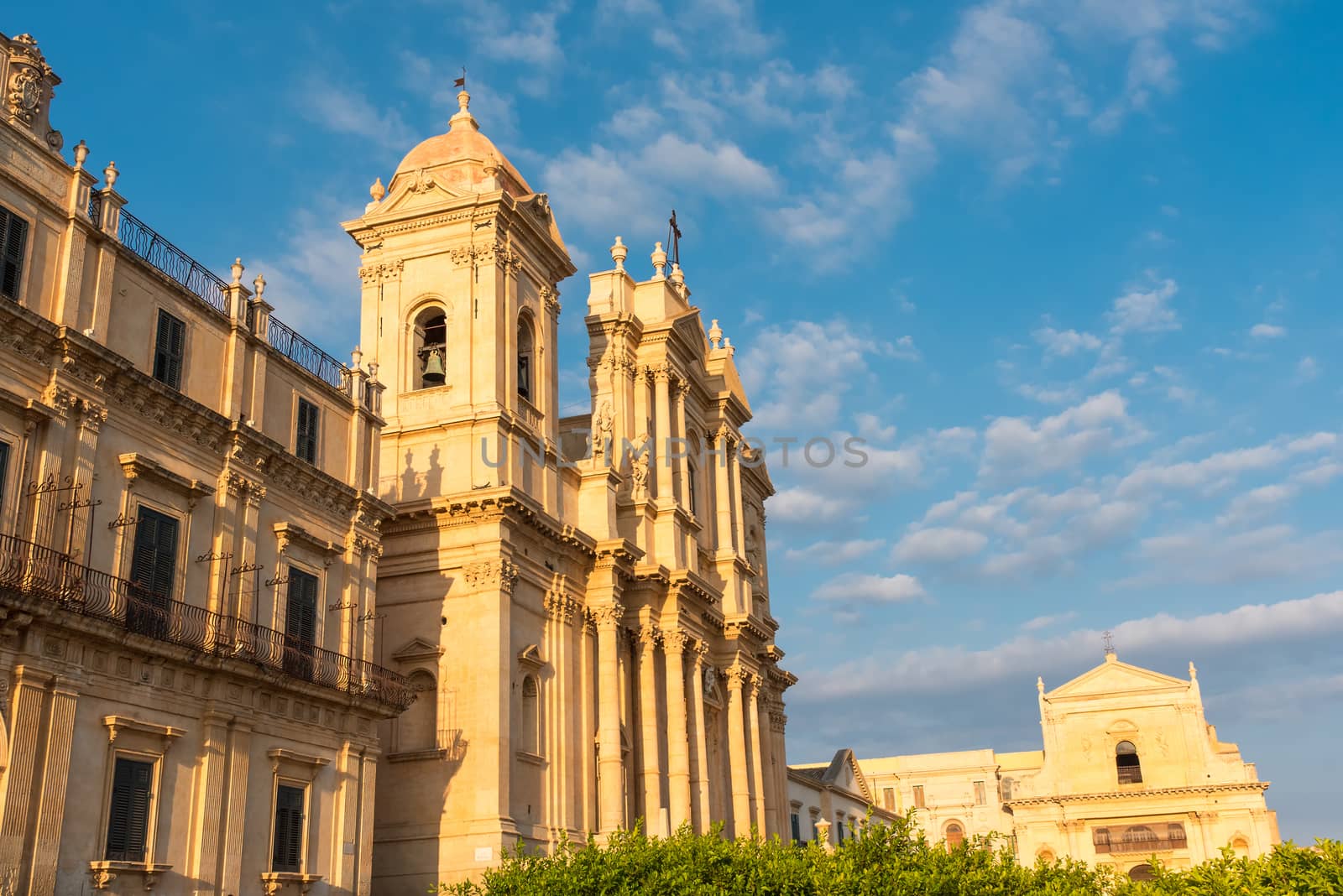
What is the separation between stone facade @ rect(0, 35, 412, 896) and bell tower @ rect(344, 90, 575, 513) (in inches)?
277

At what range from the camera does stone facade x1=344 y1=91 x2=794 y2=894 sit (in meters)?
32.6

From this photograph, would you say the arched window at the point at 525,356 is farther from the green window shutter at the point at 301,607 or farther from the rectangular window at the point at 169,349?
the rectangular window at the point at 169,349

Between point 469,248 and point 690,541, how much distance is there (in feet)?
41.1

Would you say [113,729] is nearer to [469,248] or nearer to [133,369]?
[133,369]

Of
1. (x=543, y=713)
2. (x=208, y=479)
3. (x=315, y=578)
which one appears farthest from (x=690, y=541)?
(x=208, y=479)

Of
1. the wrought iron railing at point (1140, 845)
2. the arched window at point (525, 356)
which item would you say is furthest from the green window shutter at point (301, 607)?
the wrought iron railing at point (1140, 845)

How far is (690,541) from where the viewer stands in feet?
146

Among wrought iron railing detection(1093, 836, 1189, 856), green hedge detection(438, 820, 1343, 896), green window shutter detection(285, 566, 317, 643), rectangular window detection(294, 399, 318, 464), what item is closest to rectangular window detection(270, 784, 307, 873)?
green window shutter detection(285, 566, 317, 643)

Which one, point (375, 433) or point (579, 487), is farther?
point (579, 487)

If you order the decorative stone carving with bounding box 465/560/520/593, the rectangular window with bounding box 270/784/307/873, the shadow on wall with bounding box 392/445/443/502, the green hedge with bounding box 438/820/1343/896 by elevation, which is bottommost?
the green hedge with bounding box 438/820/1343/896

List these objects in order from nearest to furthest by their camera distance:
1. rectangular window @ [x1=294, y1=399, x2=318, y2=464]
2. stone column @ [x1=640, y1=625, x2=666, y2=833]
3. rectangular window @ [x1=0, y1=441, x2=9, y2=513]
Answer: rectangular window @ [x1=0, y1=441, x2=9, y2=513], rectangular window @ [x1=294, y1=399, x2=318, y2=464], stone column @ [x1=640, y1=625, x2=666, y2=833]

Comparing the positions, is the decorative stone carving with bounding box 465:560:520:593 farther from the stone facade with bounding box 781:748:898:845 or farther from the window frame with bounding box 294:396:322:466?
the stone facade with bounding box 781:748:898:845

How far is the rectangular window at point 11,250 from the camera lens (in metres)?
20.9

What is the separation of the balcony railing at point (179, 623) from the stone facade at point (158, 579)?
0.05 m
